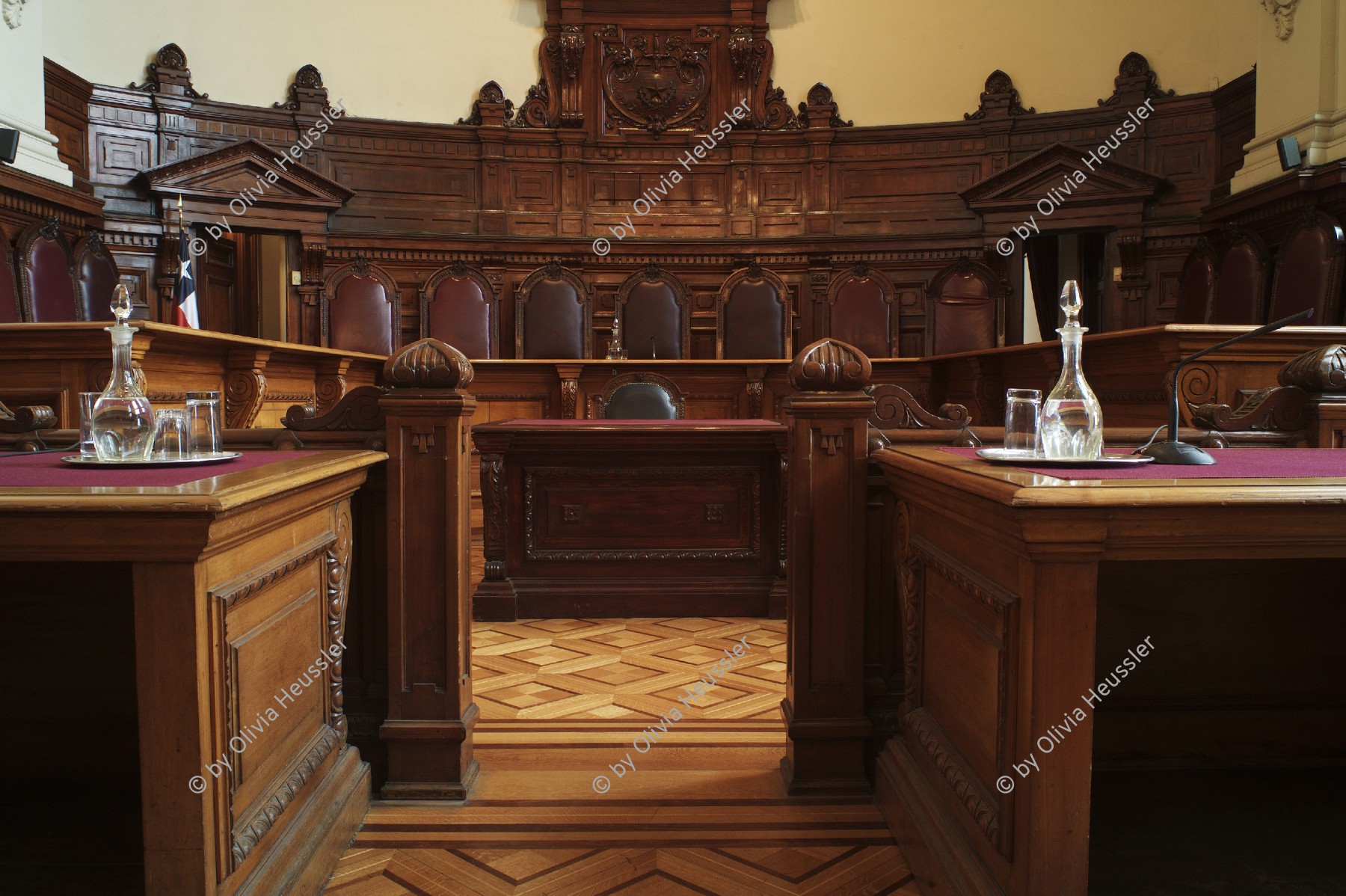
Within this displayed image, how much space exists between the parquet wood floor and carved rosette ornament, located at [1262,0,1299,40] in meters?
5.75

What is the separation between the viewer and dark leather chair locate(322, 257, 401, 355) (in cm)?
688

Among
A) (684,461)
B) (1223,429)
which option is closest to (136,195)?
(684,461)

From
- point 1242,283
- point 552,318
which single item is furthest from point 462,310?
point 1242,283

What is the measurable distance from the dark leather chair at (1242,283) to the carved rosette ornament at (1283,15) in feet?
4.01

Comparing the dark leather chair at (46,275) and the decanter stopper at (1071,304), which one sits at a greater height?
the dark leather chair at (46,275)

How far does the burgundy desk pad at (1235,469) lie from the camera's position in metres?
1.17

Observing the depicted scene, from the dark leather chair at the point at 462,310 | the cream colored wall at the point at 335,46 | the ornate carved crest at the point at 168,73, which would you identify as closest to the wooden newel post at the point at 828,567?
the dark leather chair at the point at 462,310

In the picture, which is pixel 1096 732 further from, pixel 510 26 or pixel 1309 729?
pixel 510 26

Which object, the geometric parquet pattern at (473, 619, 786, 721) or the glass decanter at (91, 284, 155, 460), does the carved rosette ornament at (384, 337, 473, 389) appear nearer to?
the glass decanter at (91, 284, 155, 460)

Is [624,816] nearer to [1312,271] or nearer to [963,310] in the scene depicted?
[1312,271]

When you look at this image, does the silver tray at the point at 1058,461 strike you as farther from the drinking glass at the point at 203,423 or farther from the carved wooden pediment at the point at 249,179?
the carved wooden pediment at the point at 249,179

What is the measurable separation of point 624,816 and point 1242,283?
573 centimetres

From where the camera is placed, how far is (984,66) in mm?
7309

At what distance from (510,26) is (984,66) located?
383 centimetres
